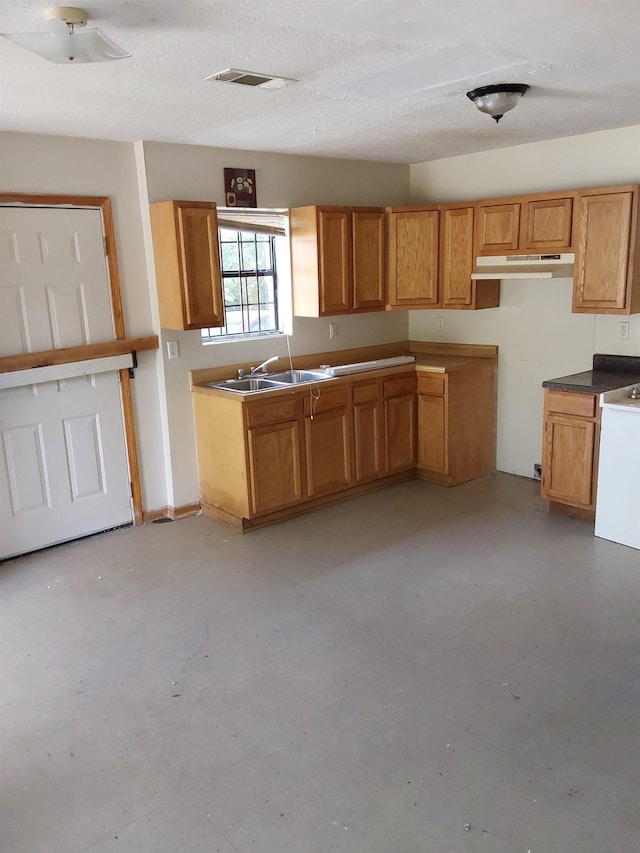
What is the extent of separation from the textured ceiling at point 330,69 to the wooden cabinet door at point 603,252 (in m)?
0.47

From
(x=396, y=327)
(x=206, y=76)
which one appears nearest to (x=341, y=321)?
(x=396, y=327)

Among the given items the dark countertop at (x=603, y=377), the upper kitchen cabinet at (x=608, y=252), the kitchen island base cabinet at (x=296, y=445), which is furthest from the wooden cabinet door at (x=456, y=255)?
the dark countertop at (x=603, y=377)

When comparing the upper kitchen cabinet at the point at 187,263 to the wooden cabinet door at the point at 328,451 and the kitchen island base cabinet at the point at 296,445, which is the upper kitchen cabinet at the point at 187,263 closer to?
the kitchen island base cabinet at the point at 296,445

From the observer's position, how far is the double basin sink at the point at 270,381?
4.53 meters

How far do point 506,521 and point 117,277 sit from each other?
288 cm

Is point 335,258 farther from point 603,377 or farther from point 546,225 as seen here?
point 603,377

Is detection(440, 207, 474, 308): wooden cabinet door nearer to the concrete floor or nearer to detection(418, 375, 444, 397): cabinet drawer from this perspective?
detection(418, 375, 444, 397): cabinet drawer

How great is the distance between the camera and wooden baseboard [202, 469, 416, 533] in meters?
4.38

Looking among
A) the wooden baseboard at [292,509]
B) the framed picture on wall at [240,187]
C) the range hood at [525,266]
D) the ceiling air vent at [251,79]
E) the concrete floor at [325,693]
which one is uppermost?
the ceiling air vent at [251,79]

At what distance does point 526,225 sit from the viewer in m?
4.45

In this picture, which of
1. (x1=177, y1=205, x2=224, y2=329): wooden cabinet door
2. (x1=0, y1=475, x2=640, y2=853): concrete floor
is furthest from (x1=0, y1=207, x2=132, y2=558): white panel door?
(x1=177, y1=205, x2=224, y2=329): wooden cabinet door

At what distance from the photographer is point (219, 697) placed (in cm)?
269

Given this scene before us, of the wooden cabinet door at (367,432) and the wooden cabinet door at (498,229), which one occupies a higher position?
the wooden cabinet door at (498,229)

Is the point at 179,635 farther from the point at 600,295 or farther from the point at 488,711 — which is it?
the point at 600,295
